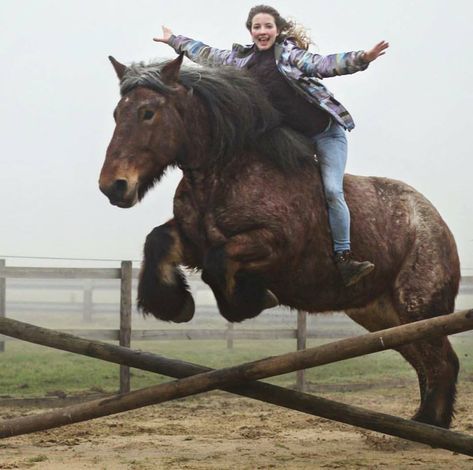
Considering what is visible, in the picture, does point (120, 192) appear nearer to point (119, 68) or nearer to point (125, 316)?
point (119, 68)

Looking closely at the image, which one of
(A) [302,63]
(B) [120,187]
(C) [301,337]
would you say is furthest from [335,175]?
(C) [301,337]

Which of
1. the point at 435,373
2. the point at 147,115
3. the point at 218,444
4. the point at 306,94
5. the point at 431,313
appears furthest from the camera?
the point at 218,444

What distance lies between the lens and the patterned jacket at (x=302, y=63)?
176 inches

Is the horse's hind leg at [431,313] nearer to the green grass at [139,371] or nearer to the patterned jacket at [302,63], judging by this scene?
the patterned jacket at [302,63]

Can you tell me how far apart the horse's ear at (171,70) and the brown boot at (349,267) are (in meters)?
1.27

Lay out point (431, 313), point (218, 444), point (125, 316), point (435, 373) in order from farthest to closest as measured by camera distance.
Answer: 1. point (125, 316)
2. point (218, 444)
3. point (435, 373)
4. point (431, 313)

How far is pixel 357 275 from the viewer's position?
4742mm

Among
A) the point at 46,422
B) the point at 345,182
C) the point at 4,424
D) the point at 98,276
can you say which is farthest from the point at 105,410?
the point at 98,276

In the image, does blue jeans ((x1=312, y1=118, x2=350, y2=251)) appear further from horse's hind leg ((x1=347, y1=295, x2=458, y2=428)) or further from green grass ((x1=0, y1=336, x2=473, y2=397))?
green grass ((x1=0, y1=336, x2=473, y2=397))

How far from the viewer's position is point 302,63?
461 cm

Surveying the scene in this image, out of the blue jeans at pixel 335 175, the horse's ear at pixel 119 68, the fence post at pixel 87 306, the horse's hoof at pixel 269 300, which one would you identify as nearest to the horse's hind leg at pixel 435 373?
the blue jeans at pixel 335 175

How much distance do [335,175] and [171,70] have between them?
1.05 metres

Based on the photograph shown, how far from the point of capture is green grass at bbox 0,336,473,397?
31.0ft

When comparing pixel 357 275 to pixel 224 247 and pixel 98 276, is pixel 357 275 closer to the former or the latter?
pixel 224 247
